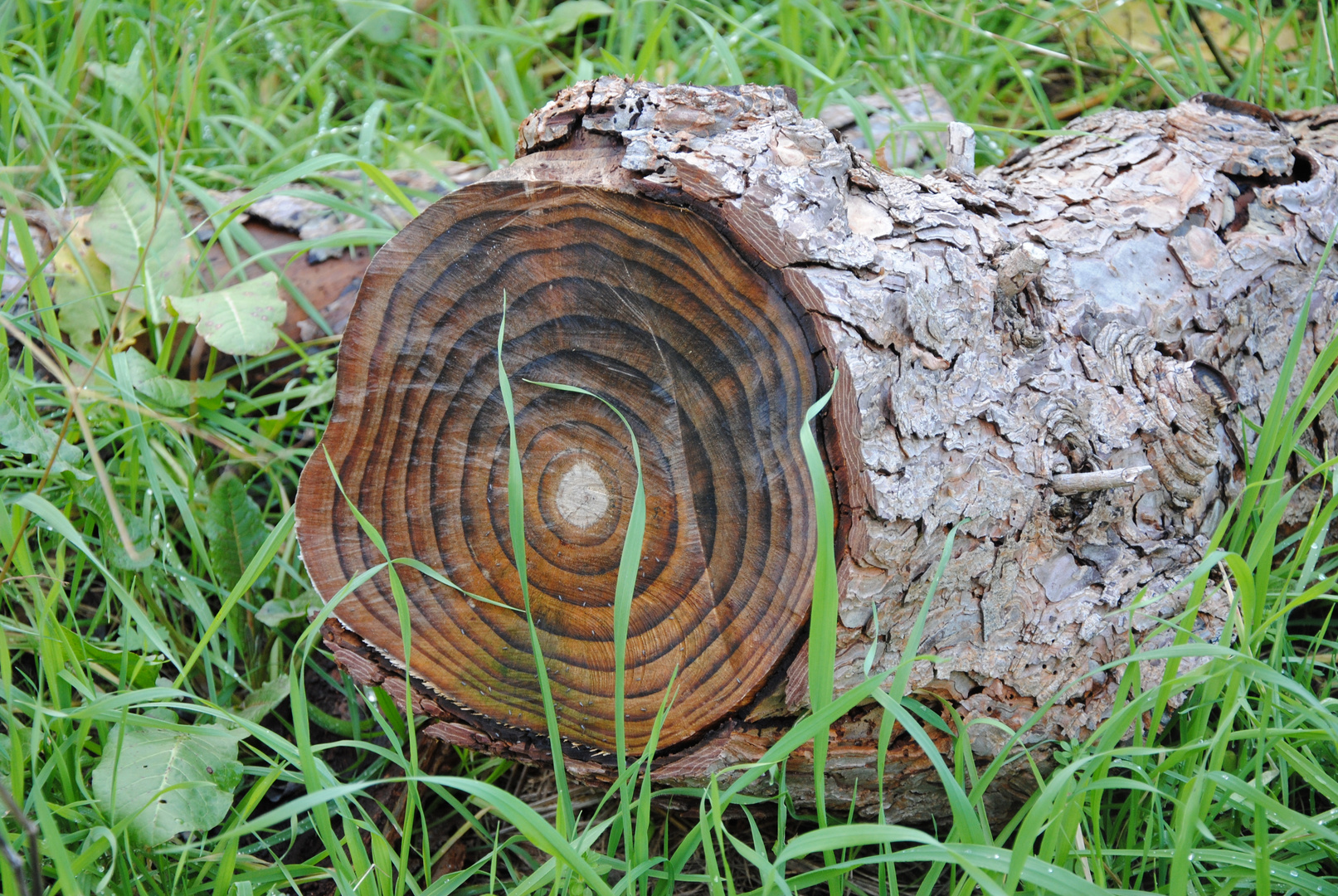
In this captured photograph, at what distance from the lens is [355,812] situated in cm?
152

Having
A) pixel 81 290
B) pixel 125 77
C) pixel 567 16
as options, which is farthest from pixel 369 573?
pixel 567 16

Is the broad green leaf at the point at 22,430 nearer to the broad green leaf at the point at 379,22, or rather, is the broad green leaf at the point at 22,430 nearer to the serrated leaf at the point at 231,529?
the serrated leaf at the point at 231,529

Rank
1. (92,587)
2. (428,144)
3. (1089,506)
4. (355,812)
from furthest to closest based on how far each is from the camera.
Answer: (428,144) < (92,587) < (355,812) < (1089,506)

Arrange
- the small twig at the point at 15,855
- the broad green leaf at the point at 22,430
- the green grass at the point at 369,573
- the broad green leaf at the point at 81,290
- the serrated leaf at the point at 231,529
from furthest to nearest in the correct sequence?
the broad green leaf at the point at 81,290, the serrated leaf at the point at 231,529, the broad green leaf at the point at 22,430, the green grass at the point at 369,573, the small twig at the point at 15,855

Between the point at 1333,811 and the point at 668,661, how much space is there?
85 cm

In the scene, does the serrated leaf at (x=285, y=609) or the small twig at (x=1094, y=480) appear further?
the serrated leaf at (x=285, y=609)

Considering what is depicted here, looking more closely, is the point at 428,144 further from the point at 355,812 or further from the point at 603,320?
the point at 355,812

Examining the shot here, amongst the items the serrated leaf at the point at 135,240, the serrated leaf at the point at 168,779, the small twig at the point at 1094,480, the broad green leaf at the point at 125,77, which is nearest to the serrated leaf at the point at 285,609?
the serrated leaf at the point at 168,779

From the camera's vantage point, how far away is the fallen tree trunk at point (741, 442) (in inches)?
41.9

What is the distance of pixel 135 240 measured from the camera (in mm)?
1820

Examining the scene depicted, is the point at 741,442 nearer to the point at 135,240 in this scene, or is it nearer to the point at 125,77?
the point at 135,240

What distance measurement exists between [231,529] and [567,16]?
5.82 ft

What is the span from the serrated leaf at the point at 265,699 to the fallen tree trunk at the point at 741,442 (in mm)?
304

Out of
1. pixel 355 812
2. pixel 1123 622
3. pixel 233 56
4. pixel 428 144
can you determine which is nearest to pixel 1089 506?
pixel 1123 622
